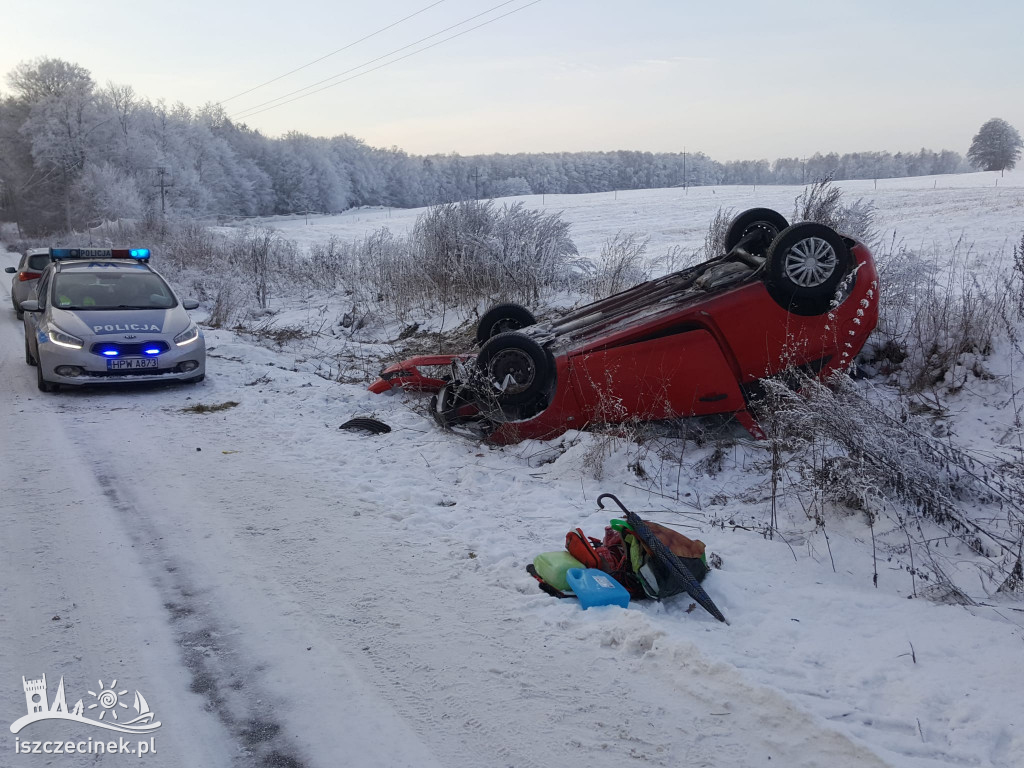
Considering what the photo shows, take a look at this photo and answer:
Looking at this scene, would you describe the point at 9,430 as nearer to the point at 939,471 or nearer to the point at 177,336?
the point at 177,336

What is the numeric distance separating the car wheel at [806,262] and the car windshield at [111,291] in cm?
833

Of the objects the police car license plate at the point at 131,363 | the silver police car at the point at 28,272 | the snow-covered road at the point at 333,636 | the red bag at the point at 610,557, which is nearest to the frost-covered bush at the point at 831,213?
the snow-covered road at the point at 333,636

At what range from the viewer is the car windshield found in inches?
398

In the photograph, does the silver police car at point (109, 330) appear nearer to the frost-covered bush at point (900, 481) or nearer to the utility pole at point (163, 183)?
the frost-covered bush at point (900, 481)

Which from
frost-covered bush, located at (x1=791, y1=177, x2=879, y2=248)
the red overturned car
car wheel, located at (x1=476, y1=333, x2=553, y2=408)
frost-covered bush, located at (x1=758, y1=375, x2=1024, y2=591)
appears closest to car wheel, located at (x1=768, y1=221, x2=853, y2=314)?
the red overturned car

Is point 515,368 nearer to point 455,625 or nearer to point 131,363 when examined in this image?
point 455,625

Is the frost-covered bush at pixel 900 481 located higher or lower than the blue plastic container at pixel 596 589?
higher

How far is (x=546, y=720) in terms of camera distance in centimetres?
320

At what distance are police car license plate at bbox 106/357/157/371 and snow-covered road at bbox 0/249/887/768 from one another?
9.17 ft

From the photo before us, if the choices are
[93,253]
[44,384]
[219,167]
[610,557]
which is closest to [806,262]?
[610,557]

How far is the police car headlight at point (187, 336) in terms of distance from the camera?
382 inches

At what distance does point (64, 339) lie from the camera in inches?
364

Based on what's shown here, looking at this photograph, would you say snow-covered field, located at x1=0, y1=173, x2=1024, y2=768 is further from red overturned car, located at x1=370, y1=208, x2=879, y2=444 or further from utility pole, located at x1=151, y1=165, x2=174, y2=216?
utility pole, located at x1=151, y1=165, x2=174, y2=216

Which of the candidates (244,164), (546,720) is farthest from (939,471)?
(244,164)
